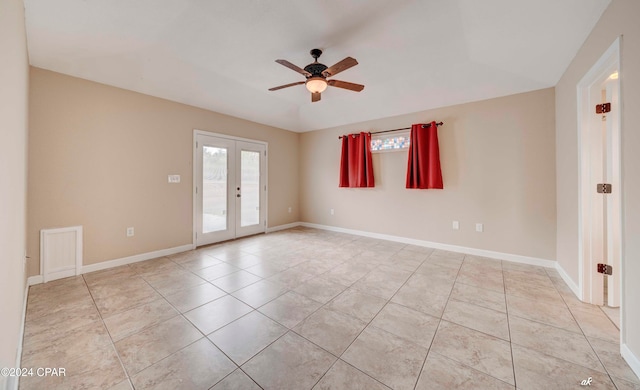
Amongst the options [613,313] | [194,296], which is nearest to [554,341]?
[613,313]

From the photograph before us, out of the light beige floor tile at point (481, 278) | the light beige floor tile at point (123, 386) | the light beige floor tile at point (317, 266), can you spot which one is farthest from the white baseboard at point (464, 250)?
the light beige floor tile at point (123, 386)

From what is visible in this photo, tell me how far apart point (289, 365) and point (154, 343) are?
1075mm

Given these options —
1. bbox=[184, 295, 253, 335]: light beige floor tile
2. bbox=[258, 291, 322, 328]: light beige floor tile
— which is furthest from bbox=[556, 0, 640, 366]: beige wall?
bbox=[184, 295, 253, 335]: light beige floor tile

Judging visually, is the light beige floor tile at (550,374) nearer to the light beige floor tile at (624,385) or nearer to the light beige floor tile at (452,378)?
the light beige floor tile at (624,385)

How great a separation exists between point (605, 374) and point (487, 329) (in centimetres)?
61

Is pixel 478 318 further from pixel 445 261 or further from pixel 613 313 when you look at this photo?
pixel 445 261

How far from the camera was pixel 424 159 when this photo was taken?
417 centimetres

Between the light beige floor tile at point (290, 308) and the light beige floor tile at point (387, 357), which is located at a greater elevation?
the light beige floor tile at point (290, 308)

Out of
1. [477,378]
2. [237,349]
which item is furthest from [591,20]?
[237,349]

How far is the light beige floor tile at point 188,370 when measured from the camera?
1.38 meters

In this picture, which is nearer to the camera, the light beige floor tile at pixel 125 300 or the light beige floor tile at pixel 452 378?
the light beige floor tile at pixel 452 378

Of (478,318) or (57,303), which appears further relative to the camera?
(57,303)

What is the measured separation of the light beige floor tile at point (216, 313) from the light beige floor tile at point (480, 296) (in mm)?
2208

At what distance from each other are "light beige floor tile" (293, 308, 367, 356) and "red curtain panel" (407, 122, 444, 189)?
297 cm
